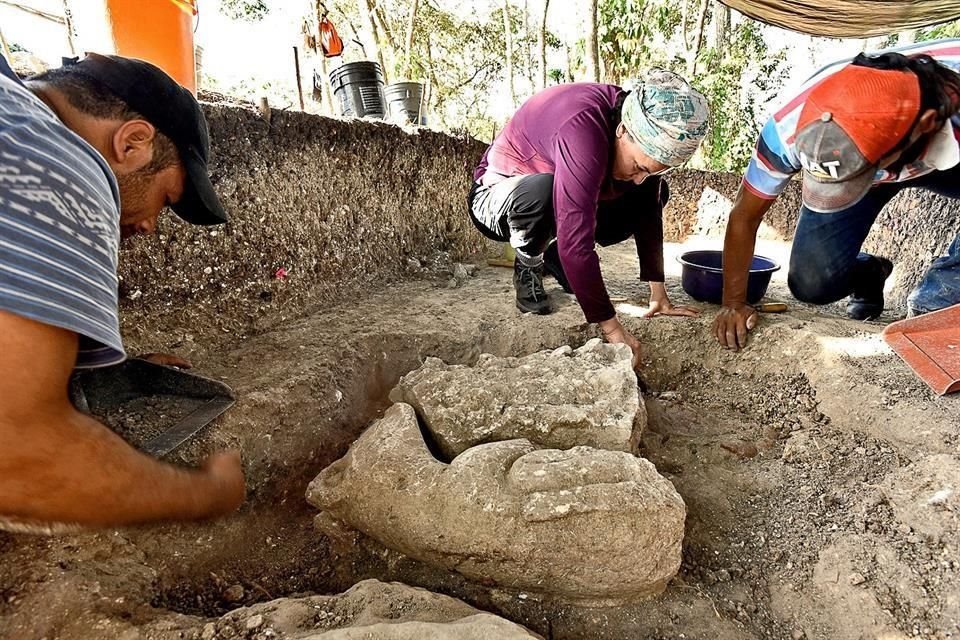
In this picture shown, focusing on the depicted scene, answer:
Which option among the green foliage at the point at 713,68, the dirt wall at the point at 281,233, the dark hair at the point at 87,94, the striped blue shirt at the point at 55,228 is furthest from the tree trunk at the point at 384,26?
the striped blue shirt at the point at 55,228

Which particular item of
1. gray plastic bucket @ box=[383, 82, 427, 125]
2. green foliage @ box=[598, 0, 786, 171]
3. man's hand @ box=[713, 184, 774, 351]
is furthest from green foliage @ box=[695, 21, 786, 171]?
man's hand @ box=[713, 184, 774, 351]

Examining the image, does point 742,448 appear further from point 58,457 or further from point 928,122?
point 58,457

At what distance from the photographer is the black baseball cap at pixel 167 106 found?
903mm

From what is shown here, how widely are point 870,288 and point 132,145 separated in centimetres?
277

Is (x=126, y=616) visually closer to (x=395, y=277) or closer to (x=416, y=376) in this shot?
(x=416, y=376)

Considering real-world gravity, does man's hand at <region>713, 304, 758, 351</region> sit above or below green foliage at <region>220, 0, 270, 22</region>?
below

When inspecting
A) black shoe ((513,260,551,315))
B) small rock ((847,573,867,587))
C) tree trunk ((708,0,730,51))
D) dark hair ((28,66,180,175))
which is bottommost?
small rock ((847,573,867,587))

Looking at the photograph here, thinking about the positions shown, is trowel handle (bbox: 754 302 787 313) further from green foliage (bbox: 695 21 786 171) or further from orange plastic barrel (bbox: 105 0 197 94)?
green foliage (bbox: 695 21 786 171)

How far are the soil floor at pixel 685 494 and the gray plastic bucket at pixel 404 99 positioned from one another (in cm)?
245

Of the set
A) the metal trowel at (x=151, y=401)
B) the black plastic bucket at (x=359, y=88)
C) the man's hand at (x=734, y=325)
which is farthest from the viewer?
the black plastic bucket at (x=359, y=88)

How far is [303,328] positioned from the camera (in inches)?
80.4

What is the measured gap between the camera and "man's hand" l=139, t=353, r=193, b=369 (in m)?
1.51

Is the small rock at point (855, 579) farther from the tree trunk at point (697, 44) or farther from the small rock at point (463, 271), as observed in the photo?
the tree trunk at point (697, 44)

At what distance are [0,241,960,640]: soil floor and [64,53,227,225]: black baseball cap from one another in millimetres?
632
